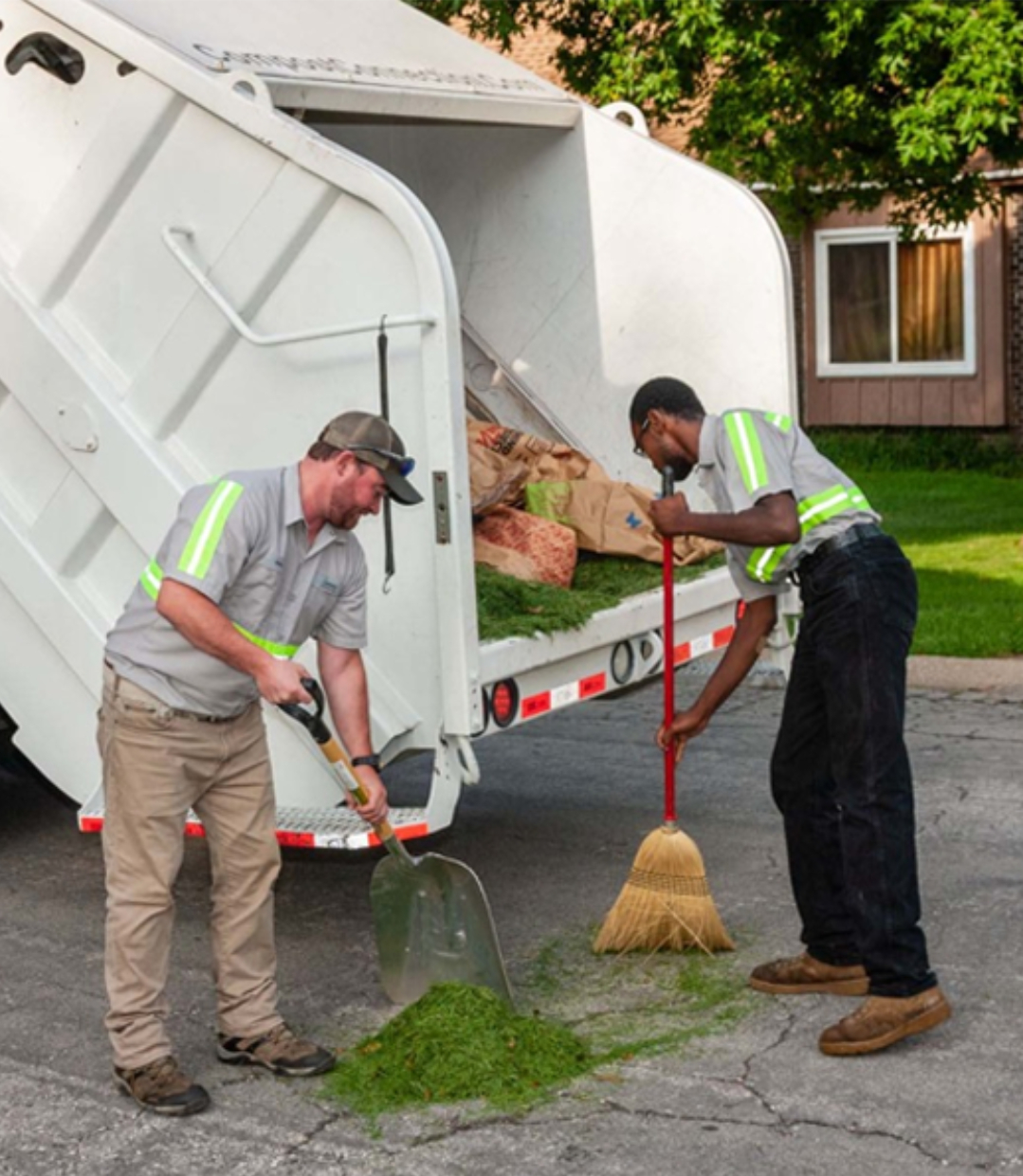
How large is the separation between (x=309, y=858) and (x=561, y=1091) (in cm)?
108

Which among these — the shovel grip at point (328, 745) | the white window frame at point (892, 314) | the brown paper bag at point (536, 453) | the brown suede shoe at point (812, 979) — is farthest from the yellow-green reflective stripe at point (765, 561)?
the white window frame at point (892, 314)

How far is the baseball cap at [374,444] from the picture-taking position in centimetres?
461

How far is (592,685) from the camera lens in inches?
241

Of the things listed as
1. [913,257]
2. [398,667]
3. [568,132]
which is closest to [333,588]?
[398,667]

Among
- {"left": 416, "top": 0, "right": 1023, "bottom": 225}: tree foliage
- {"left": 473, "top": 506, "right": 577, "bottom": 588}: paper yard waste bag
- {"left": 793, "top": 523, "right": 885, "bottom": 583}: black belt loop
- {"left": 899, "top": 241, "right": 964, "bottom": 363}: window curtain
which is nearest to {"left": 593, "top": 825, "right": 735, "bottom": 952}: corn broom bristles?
{"left": 793, "top": 523, "right": 885, "bottom": 583}: black belt loop

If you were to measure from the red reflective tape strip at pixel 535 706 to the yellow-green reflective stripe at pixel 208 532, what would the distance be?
55.3 inches

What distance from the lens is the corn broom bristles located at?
5.52m

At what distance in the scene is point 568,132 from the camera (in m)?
7.23

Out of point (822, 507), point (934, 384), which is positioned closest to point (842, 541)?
point (822, 507)

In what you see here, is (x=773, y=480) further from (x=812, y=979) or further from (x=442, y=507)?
(x=812, y=979)

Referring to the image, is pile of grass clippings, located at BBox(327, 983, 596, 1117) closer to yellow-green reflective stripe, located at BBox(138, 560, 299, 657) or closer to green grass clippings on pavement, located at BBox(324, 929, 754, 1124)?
green grass clippings on pavement, located at BBox(324, 929, 754, 1124)

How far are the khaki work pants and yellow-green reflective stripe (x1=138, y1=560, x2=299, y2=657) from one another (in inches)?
7.3

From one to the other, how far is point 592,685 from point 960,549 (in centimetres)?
774

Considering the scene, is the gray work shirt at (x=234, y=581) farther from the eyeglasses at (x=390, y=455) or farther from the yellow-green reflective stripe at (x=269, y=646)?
the eyeglasses at (x=390, y=455)
